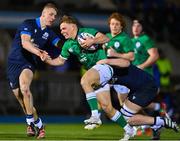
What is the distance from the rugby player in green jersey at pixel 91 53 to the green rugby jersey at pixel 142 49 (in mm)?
3509

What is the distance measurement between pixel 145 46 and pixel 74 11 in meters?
9.87

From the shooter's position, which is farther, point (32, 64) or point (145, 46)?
point (145, 46)

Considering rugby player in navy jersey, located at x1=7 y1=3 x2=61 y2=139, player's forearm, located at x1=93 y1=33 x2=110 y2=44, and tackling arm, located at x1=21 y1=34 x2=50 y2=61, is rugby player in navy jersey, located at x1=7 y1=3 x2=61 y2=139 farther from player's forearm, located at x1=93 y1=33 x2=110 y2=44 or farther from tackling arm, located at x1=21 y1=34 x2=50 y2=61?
player's forearm, located at x1=93 y1=33 x2=110 y2=44

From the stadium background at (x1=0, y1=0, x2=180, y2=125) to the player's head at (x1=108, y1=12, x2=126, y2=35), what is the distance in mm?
6390

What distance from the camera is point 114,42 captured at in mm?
14859

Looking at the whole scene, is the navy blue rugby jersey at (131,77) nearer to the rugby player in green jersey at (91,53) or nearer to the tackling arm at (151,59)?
the rugby player in green jersey at (91,53)

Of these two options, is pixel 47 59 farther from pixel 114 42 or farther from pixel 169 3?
pixel 169 3

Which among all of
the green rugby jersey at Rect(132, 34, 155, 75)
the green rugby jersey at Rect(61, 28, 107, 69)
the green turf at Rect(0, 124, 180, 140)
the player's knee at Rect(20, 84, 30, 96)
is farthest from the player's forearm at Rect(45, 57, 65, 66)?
the green rugby jersey at Rect(132, 34, 155, 75)

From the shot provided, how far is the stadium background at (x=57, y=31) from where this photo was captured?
23234 mm

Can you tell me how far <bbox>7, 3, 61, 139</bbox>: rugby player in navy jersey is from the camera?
14.2 meters

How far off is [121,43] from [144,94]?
1.45m

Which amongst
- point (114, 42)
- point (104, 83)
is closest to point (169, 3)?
point (114, 42)

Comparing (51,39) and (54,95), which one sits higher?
(51,39)

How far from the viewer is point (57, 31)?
24.8 meters
